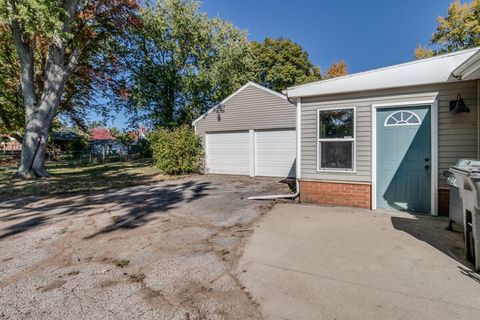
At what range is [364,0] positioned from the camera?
1340 centimetres

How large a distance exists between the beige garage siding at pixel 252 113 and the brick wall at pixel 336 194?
189 inches

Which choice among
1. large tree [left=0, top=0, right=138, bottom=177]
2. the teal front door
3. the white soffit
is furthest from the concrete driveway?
large tree [left=0, top=0, right=138, bottom=177]

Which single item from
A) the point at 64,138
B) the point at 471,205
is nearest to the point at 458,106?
the point at 471,205

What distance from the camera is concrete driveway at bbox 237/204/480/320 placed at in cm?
219

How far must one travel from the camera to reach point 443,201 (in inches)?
190

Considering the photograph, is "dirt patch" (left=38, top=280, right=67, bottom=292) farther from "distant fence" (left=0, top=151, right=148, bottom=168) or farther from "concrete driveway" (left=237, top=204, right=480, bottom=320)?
"distant fence" (left=0, top=151, right=148, bottom=168)

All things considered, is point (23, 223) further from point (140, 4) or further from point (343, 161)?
point (140, 4)

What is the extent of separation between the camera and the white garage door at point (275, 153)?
10508 millimetres

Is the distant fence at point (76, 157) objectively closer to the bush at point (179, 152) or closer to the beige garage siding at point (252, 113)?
the bush at point (179, 152)

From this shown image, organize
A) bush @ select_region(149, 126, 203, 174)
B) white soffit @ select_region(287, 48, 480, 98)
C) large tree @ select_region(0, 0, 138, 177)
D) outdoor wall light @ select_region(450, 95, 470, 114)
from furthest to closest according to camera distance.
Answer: bush @ select_region(149, 126, 203, 174) → large tree @ select_region(0, 0, 138, 177) → white soffit @ select_region(287, 48, 480, 98) → outdoor wall light @ select_region(450, 95, 470, 114)

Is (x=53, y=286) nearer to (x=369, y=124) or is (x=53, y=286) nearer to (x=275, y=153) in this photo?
(x=369, y=124)

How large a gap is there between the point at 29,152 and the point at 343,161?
40.7ft

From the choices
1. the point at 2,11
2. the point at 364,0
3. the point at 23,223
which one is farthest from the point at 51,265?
the point at 364,0

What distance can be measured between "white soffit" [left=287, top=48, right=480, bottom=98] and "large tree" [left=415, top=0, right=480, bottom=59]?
521 inches
